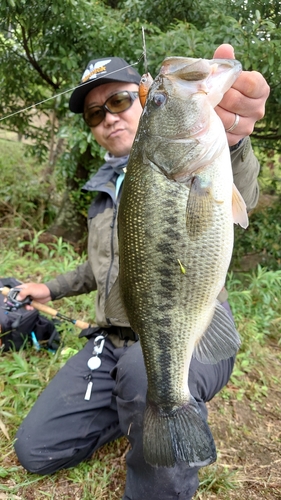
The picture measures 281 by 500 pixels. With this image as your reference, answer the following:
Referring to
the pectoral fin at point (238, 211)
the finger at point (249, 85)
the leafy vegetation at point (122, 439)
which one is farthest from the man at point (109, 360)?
the pectoral fin at point (238, 211)

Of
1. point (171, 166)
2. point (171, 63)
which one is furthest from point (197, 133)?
point (171, 63)

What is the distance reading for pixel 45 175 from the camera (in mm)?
5840

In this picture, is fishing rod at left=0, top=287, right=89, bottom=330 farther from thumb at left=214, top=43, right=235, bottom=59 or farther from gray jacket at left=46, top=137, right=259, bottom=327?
thumb at left=214, top=43, right=235, bottom=59

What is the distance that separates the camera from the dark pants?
1.69m

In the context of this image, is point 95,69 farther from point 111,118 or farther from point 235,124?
point 235,124

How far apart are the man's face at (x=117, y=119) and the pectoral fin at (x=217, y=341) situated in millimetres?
1556

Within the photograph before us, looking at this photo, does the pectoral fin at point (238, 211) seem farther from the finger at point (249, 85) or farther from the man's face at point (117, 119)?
the man's face at point (117, 119)

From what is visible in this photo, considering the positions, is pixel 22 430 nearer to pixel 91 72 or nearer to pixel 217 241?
pixel 217 241

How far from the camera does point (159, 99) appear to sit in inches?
53.7

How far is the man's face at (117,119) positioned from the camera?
254cm

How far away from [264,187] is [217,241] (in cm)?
494

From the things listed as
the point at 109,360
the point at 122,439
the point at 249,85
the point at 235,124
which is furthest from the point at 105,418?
the point at 249,85

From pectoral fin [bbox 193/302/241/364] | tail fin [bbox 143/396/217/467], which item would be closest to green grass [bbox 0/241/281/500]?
tail fin [bbox 143/396/217/467]

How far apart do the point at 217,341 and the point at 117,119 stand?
1712 millimetres
